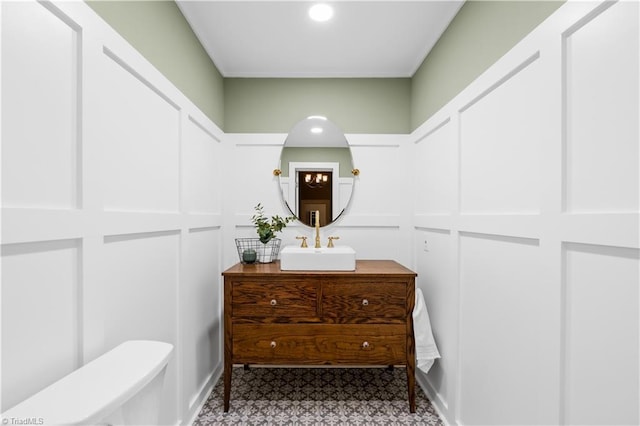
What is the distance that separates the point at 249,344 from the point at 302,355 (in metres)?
0.31

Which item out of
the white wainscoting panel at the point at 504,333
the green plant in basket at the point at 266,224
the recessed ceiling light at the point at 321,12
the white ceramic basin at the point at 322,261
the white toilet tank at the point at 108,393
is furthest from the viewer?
the green plant in basket at the point at 266,224

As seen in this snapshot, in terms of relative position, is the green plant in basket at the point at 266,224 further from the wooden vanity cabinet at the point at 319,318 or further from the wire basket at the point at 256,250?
the wooden vanity cabinet at the point at 319,318

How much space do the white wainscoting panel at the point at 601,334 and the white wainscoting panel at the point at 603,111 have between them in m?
0.15

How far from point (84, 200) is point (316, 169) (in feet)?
5.61

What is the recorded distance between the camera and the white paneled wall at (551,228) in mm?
853

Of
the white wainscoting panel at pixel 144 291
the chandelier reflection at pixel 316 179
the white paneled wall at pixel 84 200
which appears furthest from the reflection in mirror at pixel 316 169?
the white wainscoting panel at pixel 144 291

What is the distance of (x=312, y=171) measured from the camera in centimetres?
256

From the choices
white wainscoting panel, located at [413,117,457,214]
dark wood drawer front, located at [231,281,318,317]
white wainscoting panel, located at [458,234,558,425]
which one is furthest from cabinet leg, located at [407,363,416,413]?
white wainscoting panel, located at [413,117,457,214]

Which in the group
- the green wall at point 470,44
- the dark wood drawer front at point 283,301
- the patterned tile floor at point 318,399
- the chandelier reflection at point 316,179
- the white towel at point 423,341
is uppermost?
the green wall at point 470,44

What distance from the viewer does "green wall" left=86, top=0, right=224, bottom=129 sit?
1.24 metres

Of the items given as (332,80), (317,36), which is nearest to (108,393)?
(317,36)

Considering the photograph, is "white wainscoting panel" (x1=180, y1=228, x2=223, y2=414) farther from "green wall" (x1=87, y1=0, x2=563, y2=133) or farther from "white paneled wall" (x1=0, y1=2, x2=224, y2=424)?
"green wall" (x1=87, y1=0, x2=563, y2=133)

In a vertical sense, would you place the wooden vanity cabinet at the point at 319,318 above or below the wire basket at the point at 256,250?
below

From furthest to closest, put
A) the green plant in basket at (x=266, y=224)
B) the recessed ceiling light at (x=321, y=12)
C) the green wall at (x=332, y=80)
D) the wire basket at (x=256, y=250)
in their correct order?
1. the green plant in basket at (x=266, y=224)
2. the wire basket at (x=256, y=250)
3. the recessed ceiling light at (x=321, y=12)
4. the green wall at (x=332, y=80)
